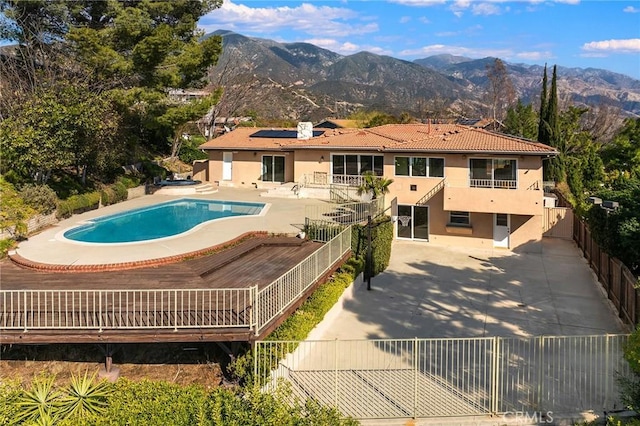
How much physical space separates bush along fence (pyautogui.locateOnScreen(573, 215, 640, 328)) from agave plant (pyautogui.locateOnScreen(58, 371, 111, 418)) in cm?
1127

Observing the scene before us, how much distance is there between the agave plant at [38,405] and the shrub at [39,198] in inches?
→ 546

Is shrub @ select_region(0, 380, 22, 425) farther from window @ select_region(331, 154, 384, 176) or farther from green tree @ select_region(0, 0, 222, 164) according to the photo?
window @ select_region(331, 154, 384, 176)

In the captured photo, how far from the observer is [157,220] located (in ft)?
73.2

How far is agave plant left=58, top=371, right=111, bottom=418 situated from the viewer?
7996 millimetres

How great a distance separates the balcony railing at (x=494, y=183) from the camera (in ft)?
77.3

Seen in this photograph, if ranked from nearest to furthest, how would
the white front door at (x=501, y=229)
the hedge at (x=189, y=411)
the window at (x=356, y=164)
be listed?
the hedge at (x=189, y=411), the white front door at (x=501, y=229), the window at (x=356, y=164)

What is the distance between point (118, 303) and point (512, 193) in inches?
726

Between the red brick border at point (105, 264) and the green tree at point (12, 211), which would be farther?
the green tree at point (12, 211)

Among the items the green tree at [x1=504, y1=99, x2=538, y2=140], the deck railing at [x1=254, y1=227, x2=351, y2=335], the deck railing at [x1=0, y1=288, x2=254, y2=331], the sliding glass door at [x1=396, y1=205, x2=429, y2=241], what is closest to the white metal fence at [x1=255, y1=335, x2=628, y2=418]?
the deck railing at [x1=254, y1=227, x2=351, y2=335]

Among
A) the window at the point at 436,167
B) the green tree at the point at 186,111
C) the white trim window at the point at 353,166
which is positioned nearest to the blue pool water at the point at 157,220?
the green tree at the point at 186,111

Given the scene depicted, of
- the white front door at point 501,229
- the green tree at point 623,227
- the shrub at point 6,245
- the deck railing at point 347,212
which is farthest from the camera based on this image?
the white front door at point 501,229

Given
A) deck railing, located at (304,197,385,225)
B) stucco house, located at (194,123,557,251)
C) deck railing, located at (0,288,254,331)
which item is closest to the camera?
deck railing, located at (0,288,254,331)

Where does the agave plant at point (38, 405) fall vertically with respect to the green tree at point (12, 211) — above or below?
below

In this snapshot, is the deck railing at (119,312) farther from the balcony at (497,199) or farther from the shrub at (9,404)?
the balcony at (497,199)
